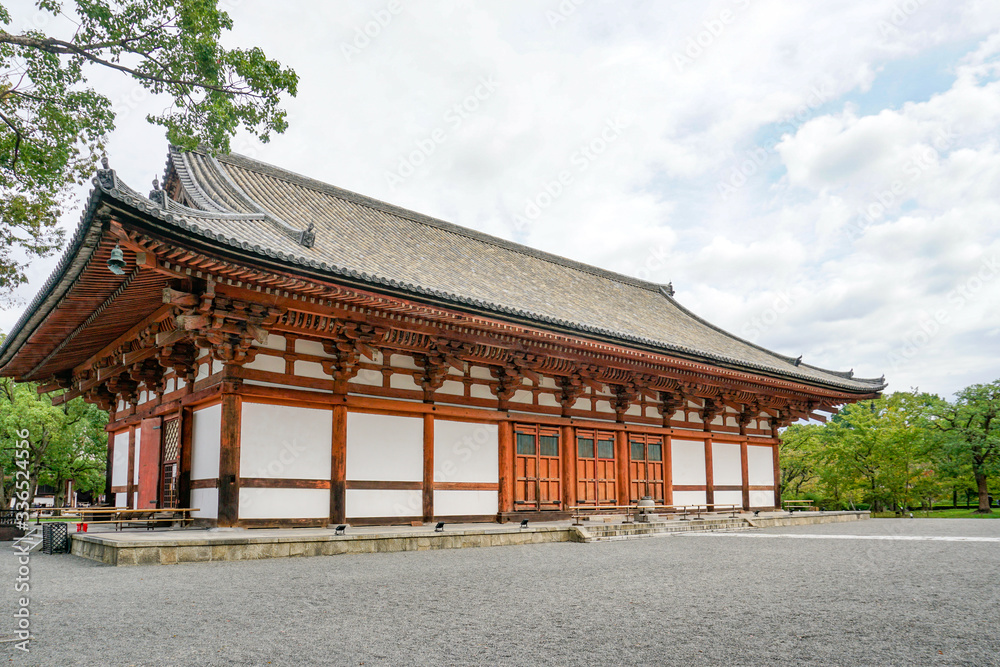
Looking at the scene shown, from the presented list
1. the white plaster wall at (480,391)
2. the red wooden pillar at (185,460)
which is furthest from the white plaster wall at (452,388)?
the red wooden pillar at (185,460)

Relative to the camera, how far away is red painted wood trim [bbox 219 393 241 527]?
10484 millimetres

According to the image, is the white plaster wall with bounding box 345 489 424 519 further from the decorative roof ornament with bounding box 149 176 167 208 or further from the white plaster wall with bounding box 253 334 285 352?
the decorative roof ornament with bounding box 149 176 167 208

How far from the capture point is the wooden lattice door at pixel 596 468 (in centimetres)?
1534

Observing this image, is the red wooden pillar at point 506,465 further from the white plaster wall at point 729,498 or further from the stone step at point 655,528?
the white plaster wall at point 729,498

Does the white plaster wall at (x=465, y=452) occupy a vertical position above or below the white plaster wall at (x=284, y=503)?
above

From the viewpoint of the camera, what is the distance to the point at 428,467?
41.9 feet

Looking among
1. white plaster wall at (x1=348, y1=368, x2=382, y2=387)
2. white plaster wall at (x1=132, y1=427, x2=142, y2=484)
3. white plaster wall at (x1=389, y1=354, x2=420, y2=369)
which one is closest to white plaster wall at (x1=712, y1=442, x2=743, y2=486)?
white plaster wall at (x1=389, y1=354, x2=420, y2=369)

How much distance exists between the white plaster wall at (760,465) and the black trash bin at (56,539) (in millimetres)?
16389

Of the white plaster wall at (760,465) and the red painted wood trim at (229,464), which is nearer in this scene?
the red painted wood trim at (229,464)

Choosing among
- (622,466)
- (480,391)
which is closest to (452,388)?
(480,391)

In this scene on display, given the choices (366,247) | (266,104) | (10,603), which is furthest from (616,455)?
(10,603)

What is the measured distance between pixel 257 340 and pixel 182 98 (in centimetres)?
356

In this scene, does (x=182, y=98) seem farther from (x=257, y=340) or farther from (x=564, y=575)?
(x=564, y=575)

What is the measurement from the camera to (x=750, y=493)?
19531 mm
